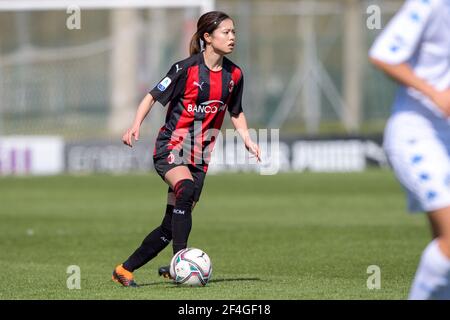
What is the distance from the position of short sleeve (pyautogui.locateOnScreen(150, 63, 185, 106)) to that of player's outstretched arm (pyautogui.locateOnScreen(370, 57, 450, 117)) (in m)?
3.05

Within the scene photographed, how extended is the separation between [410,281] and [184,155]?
2164 mm

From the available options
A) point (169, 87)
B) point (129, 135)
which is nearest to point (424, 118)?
point (129, 135)

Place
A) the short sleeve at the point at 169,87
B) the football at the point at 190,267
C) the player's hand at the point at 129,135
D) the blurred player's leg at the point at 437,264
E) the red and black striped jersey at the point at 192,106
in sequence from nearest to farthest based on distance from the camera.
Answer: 1. the blurred player's leg at the point at 437,264
2. the player's hand at the point at 129,135
3. the football at the point at 190,267
4. the short sleeve at the point at 169,87
5. the red and black striped jersey at the point at 192,106

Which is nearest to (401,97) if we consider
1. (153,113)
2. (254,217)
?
(254,217)

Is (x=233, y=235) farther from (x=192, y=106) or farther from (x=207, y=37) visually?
(x=207, y=37)

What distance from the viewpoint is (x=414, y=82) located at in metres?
5.77

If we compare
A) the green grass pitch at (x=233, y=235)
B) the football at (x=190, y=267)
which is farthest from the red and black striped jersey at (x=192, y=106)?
the green grass pitch at (x=233, y=235)

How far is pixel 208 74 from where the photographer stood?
344 inches

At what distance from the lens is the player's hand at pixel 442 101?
573 cm

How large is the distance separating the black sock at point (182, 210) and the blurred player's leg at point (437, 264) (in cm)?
298

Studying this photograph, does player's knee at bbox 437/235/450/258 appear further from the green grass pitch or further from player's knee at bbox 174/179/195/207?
player's knee at bbox 174/179/195/207

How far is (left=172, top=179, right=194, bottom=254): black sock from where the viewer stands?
8508 millimetres

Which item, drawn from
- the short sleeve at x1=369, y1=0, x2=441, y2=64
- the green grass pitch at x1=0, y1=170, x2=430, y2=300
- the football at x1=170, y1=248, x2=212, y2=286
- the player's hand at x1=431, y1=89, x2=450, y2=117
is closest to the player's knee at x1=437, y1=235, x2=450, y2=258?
the player's hand at x1=431, y1=89, x2=450, y2=117

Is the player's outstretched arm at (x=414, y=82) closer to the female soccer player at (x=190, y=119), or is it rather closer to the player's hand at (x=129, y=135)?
the player's hand at (x=129, y=135)
